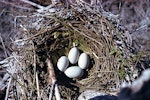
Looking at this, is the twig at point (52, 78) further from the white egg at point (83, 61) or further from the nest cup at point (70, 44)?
the white egg at point (83, 61)

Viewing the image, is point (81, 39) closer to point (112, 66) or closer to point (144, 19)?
point (112, 66)

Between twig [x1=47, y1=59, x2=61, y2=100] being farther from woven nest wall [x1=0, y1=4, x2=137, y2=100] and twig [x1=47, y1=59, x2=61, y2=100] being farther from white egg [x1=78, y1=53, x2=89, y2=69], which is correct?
white egg [x1=78, y1=53, x2=89, y2=69]

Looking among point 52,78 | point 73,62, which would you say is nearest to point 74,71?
point 73,62

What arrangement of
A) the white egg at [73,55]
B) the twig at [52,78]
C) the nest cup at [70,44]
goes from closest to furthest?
1. the twig at [52,78]
2. the nest cup at [70,44]
3. the white egg at [73,55]

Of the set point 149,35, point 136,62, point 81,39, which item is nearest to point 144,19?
point 149,35

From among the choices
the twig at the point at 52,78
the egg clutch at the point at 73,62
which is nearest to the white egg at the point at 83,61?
the egg clutch at the point at 73,62

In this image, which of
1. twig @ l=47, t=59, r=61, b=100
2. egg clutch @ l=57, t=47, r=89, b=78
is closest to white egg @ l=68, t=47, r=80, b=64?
egg clutch @ l=57, t=47, r=89, b=78
